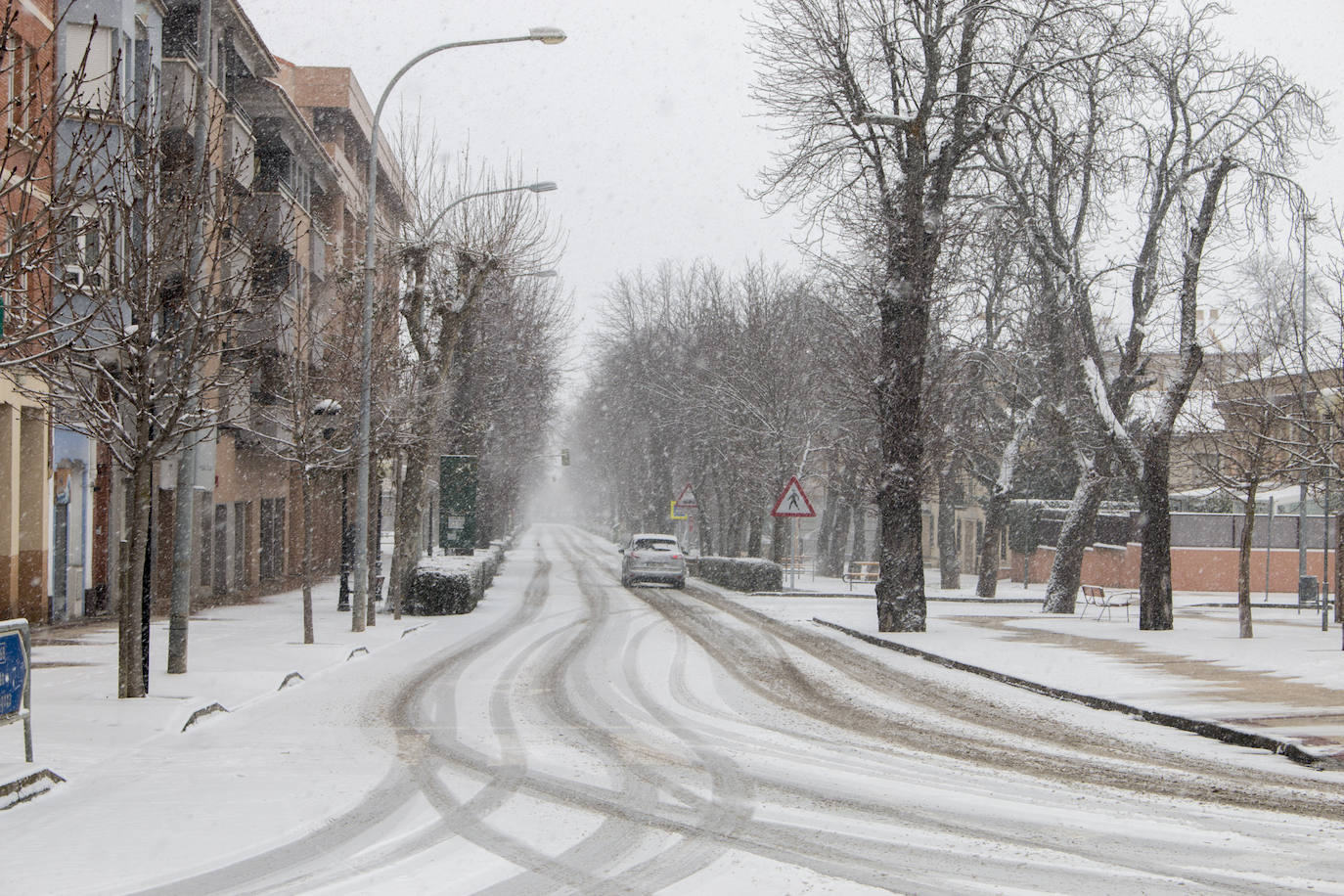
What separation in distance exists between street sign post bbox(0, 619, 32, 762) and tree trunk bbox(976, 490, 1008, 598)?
28757 mm

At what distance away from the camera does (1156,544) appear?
2147 centimetres

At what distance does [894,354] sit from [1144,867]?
14939 millimetres

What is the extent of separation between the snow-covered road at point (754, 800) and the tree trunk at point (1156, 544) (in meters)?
8.62

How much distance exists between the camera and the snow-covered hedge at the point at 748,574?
34.8 m

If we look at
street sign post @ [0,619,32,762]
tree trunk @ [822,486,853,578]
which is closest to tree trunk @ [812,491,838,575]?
tree trunk @ [822,486,853,578]

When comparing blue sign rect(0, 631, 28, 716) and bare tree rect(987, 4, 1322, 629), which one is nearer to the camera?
blue sign rect(0, 631, 28, 716)

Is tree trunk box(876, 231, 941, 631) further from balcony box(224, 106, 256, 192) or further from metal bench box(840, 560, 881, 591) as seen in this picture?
metal bench box(840, 560, 881, 591)

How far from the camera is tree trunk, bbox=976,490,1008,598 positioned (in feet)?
112

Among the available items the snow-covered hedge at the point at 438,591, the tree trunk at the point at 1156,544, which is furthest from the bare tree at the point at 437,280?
the tree trunk at the point at 1156,544

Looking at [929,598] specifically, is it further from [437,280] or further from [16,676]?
[16,676]

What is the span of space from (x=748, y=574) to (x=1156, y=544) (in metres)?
15.2

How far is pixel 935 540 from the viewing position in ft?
211

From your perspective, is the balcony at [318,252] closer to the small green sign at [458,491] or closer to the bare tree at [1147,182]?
the small green sign at [458,491]

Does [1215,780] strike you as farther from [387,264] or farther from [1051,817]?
[387,264]
